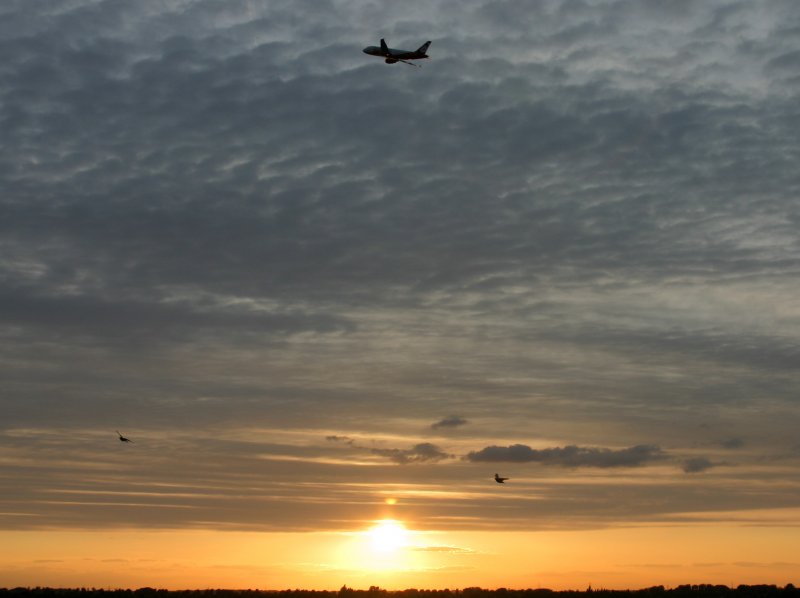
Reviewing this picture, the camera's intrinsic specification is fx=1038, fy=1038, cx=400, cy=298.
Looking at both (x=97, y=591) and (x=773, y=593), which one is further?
(x=97, y=591)

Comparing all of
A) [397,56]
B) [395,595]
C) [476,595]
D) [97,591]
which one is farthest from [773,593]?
[97,591]

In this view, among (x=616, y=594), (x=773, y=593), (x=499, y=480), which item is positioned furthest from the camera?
(x=616, y=594)

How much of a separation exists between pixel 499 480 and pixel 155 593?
71.7 m

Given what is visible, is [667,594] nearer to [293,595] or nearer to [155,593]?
[293,595]

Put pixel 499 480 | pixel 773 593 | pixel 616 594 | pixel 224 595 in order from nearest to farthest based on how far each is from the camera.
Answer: pixel 499 480 < pixel 773 593 < pixel 616 594 < pixel 224 595

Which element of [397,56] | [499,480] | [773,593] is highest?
[397,56]

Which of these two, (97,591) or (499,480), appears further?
(97,591)

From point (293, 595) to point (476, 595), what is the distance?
33318 millimetres

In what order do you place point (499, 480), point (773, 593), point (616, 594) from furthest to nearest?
point (616, 594), point (773, 593), point (499, 480)

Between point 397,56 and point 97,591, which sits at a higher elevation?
point 397,56

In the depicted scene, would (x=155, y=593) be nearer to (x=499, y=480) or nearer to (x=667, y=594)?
(x=499, y=480)

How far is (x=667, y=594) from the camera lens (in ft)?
523

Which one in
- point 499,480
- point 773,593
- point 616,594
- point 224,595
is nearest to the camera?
point 499,480

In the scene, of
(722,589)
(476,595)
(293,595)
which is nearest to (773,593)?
(722,589)
